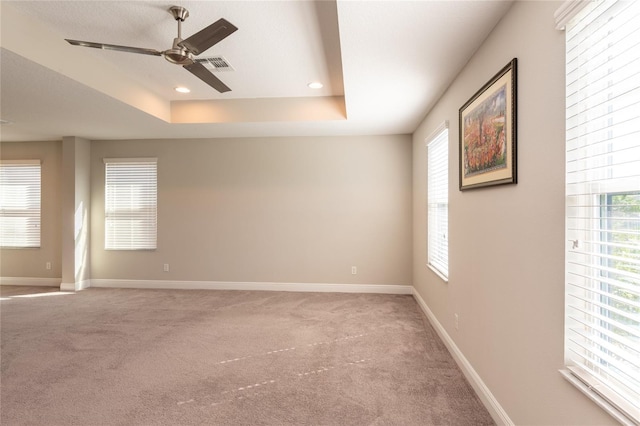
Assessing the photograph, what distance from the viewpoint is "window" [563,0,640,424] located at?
42.9 inches

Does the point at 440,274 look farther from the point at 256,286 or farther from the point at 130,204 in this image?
the point at 130,204

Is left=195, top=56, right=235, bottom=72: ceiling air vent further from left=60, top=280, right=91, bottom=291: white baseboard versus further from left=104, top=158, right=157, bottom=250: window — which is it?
left=60, top=280, right=91, bottom=291: white baseboard

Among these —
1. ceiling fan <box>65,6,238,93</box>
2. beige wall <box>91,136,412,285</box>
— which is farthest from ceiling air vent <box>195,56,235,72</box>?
beige wall <box>91,136,412,285</box>

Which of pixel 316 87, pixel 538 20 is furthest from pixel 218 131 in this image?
pixel 538 20

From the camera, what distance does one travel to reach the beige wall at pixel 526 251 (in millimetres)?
1412

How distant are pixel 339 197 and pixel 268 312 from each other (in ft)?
6.81

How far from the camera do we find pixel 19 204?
5.62 metres

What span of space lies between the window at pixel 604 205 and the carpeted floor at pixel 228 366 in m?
1.09

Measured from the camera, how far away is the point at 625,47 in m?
1.12

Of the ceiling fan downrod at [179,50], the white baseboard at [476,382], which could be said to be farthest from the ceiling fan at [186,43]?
the white baseboard at [476,382]

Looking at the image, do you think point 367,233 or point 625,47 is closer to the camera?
point 625,47

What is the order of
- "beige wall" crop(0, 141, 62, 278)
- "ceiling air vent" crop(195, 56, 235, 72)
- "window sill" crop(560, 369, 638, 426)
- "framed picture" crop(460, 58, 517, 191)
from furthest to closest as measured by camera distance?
"beige wall" crop(0, 141, 62, 278), "ceiling air vent" crop(195, 56, 235, 72), "framed picture" crop(460, 58, 517, 191), "window sill" crop(560, 369, 638, 426)

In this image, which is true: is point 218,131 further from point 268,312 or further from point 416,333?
point 416,333

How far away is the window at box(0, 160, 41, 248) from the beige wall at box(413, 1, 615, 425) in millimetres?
6880
